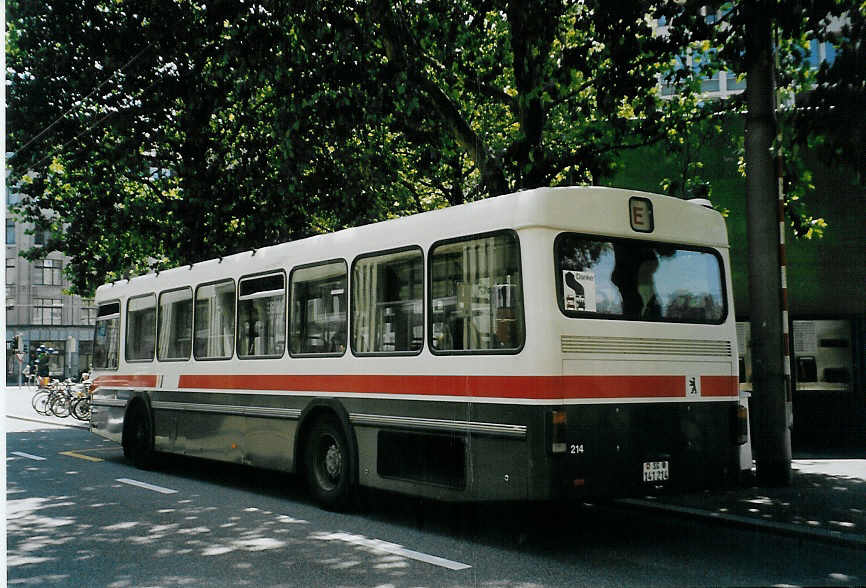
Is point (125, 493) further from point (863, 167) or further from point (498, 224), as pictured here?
point (863, 167)

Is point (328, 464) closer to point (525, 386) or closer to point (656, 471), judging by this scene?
point (525, 386)

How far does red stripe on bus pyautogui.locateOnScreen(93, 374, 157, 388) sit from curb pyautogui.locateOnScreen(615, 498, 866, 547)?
699 cm

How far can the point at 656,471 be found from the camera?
24.2 feet

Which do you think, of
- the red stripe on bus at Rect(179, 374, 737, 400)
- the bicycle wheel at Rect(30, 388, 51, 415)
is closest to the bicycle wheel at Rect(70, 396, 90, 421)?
the bicycle wheel at Rect(30, 388, 51, 415)

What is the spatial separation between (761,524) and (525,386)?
2707mm

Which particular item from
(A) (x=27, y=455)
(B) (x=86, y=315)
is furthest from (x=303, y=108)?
(B) (x=86, y=315)

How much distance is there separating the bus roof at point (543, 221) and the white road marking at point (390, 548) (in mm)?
2575

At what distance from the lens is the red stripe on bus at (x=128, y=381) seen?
13063mm

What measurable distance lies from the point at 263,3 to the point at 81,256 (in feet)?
48.5

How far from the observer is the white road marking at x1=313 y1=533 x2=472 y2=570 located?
673 cm

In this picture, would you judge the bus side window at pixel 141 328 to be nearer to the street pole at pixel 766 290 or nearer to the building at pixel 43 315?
the street pole at pixel 766 290

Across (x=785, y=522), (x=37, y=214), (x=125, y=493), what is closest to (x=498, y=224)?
(x=785, y=522)

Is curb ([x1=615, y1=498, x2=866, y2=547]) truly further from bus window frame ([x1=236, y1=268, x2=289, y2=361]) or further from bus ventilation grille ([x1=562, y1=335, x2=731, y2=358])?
bus window frame ([x1=236, y1=268, x2=289, y2=361])

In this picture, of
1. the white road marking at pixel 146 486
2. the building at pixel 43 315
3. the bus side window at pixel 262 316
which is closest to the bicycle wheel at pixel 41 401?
the white road marking at pixel 146 486
